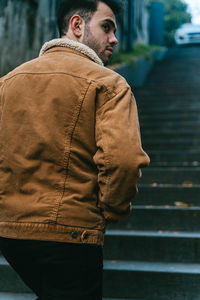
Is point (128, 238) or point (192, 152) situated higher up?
point (128, 238)

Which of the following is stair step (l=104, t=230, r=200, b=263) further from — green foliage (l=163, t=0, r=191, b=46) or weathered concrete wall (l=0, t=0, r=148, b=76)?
green foliage (l=163, t=0, r=191, b=46)

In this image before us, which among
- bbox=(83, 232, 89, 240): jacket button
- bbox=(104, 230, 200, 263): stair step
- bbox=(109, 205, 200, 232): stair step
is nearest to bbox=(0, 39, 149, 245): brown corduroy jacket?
bbox=(83, 232, 89, 240): jacket button

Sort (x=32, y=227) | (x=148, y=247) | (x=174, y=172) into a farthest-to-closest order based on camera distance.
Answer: (x=174, y=172), (x=148, y=247), (x=32, y=227)

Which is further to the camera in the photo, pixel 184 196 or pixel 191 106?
pixel 191 106

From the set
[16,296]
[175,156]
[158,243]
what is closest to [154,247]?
[158,243]

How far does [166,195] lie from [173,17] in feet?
89.2

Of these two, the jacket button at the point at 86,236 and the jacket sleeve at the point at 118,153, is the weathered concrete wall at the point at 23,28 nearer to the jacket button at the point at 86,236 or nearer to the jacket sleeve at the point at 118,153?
the jacket sleeve at the point at 118,153

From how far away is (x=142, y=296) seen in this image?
A: 2.98 meters

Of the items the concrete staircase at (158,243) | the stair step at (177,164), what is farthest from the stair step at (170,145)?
the stair step at (177,164)

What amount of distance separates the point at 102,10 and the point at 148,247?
6.71 ft

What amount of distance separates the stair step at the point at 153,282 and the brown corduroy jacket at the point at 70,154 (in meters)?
1.51

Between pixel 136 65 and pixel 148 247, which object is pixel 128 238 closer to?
pixel 148 247

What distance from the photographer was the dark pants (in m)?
1.54

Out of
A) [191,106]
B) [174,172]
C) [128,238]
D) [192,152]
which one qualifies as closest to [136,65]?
[191,106]
